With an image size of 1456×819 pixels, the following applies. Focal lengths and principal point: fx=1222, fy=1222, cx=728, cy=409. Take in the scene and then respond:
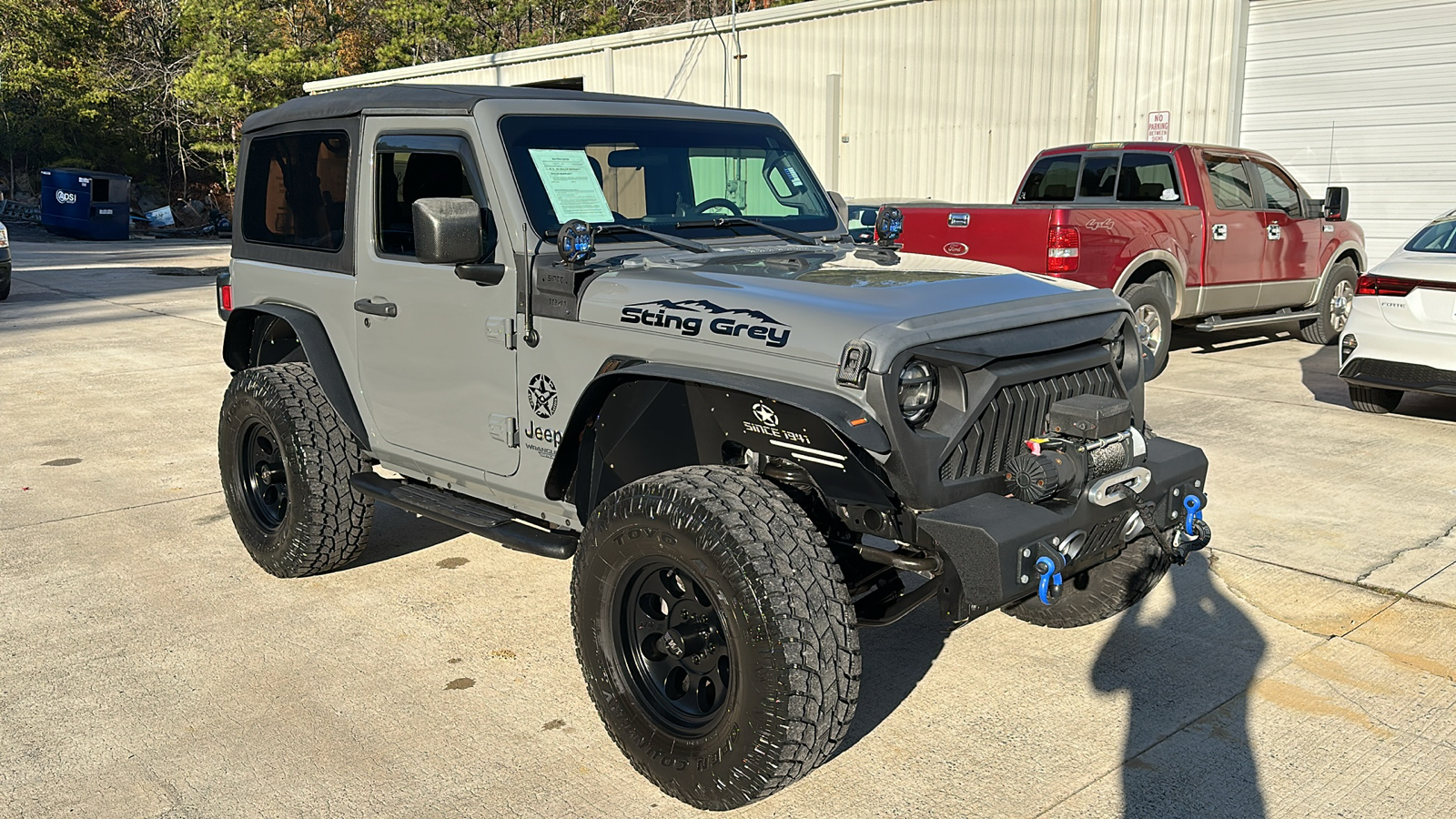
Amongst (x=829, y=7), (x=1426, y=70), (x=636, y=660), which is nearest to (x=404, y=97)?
(x=636, y=660)

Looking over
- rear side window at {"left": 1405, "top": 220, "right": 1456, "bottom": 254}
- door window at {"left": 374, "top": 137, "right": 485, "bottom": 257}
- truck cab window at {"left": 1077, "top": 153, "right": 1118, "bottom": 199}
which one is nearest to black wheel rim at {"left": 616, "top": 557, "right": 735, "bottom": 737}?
door window at {"left": 374, "top": 137, "right": 485, "bottom": 257}

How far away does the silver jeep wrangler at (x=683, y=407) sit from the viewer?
3219 millimetres

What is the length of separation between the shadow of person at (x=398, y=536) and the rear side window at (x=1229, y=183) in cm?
820

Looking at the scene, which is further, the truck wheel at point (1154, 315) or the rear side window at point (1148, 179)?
the rear side window at point (1148, 179)

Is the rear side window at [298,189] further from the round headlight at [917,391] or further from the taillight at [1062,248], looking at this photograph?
the taillight at [1062,248]

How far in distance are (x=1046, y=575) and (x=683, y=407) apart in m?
1.23

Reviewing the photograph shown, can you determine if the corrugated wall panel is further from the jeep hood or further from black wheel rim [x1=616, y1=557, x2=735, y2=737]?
black wheel rim [x1=616, y1=557, x2=735, y2=737]

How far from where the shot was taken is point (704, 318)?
3574 millimetres

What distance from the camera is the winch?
331 cm

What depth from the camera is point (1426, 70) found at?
1361cm

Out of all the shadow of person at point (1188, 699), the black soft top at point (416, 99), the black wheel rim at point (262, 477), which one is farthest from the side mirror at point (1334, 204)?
the black wheel rim at point (262, 477)

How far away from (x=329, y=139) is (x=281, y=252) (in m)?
0.64

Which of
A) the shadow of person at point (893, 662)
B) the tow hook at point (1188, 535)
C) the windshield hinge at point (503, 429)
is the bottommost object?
the shadow of person at point (893, 662)

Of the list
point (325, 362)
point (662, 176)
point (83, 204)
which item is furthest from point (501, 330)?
point (83, 204)
